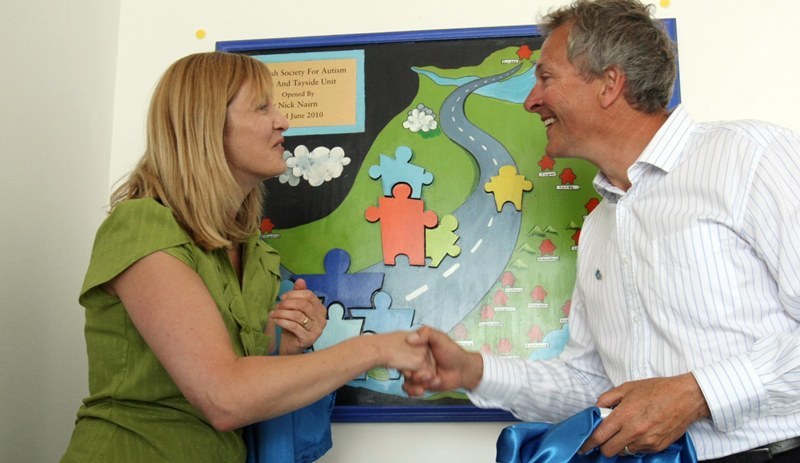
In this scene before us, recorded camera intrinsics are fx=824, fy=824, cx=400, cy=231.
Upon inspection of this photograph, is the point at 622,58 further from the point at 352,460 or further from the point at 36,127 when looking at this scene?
the point at 36,127

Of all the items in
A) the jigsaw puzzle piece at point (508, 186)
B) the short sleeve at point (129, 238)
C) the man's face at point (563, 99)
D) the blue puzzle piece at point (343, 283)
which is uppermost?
the man's face at point (563, 99)

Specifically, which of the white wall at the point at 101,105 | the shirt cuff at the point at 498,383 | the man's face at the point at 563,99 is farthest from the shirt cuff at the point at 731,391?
the white wall at the point at 101,105

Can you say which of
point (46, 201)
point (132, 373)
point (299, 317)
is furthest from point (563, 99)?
point (46, 201)

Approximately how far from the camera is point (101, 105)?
1.94m

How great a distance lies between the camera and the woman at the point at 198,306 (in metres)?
1.19

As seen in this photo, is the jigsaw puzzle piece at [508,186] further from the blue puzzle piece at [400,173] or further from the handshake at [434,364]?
the handshake at [434,364]

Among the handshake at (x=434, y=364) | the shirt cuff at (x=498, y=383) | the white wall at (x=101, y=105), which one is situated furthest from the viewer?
the white wall at (x=101, y=105)

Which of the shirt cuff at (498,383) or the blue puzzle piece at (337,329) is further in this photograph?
the blue puzzle piece at (337,329)

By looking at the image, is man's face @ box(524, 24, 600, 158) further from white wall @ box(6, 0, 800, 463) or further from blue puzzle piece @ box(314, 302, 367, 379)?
blue puzzle piece @ box(314, 302, 367, 379)

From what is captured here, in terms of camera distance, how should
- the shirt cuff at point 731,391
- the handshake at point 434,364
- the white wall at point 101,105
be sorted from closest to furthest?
the shirt cuff at point 731,391 → the handshake at point 434,364 → the white wall at point 101,105

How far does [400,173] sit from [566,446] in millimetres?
817

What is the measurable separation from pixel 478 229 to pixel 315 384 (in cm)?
69

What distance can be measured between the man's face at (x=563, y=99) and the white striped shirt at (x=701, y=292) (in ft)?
0.35

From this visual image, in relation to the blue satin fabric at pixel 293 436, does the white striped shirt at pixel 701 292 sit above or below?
above
